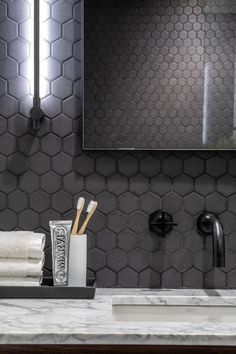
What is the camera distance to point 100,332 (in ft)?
3.53

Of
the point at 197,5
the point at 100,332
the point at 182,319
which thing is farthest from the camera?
the point at 197,5

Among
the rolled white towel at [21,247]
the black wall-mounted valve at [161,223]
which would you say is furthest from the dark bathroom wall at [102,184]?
the rolled white towel at [21,247]

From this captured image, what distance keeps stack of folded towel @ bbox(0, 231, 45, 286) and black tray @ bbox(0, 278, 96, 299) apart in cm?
2

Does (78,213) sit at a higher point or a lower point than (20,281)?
higher

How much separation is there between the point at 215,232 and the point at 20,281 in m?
0.56

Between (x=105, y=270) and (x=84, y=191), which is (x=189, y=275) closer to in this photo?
(x=105, y=270)

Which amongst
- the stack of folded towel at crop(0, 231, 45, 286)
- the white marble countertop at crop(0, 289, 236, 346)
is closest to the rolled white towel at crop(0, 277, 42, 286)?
the stack of folded towel at crop(0, 231, 45, 286)

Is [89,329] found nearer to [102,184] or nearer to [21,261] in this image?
[21,261]

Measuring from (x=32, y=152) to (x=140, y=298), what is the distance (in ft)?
1.85

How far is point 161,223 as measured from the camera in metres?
1.58

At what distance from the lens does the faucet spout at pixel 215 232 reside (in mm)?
1387

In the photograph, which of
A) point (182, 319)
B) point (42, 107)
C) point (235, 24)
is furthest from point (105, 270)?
point (235, 24)

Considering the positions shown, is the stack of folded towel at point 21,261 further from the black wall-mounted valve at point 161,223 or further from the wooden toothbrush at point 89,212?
the black wall-mounted valve at point 161,223

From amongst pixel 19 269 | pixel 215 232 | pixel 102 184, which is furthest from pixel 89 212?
pixel 215 232
